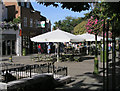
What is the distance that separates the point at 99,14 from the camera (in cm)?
708

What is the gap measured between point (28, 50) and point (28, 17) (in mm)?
5073

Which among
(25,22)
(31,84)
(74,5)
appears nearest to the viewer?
(31,84)

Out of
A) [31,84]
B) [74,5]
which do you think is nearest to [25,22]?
[74,5]

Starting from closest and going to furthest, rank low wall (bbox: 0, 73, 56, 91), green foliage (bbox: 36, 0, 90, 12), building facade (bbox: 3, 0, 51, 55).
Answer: low wall (bbox: 0, 73, 56, 91), green foliage (bbox: 36, 0, 90, 12), building facade (bbox: 3, 0, 51, 55)

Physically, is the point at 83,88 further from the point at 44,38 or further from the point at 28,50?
the point at 28,50

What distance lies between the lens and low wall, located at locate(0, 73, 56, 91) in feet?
18.2

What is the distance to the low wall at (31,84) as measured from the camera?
5.55 meters

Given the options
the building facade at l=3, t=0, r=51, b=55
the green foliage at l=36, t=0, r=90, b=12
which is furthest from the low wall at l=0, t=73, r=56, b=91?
the building facade at l=3, t=0, r=51, b=55

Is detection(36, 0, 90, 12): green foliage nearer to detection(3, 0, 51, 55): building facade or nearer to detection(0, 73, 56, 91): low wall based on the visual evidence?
detection(0, 73, 56, 91): low wall

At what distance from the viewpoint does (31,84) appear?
5.82m

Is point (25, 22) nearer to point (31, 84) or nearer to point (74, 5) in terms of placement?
point (74, 5)

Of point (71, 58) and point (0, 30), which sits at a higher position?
point (0, 30)

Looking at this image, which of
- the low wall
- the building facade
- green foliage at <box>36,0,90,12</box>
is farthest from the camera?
the building facade

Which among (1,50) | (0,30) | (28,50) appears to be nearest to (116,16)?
(0,30)
